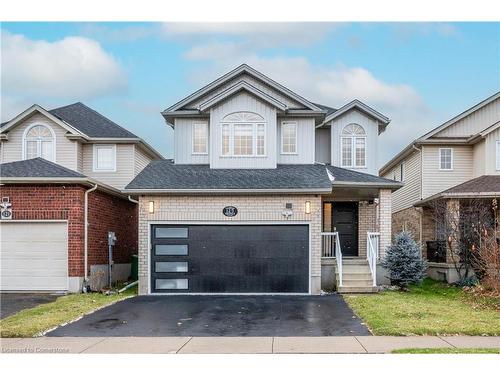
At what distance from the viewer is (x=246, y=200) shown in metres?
Answer: 17.5

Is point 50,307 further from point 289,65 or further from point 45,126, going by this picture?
point 289,65

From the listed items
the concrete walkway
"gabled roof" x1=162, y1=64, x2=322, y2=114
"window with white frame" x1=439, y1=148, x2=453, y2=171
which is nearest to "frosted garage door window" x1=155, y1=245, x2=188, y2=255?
"gabled roof" x1=162, y1=64, x2=322, y2=114

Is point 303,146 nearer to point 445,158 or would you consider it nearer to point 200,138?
point 200,138

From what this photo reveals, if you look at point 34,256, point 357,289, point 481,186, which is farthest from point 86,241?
point 481,186

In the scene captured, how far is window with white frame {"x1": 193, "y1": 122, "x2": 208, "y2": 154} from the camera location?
19.7m

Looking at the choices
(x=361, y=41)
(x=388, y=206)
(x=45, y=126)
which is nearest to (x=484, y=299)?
(x=388, y=206)

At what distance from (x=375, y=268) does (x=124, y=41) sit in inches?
413

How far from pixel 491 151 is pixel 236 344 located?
52.2 ft

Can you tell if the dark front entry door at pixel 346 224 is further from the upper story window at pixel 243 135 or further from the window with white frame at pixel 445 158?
the window with white frame at pixel 445 158

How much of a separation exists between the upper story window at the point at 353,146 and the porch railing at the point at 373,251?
370 cm

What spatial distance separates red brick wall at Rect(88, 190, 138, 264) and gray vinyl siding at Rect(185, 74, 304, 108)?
444cm

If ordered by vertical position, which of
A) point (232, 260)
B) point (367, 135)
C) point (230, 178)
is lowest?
point (232, 260)

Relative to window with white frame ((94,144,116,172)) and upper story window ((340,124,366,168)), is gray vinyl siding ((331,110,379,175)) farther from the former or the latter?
window with white frame ((94,144,116,172))

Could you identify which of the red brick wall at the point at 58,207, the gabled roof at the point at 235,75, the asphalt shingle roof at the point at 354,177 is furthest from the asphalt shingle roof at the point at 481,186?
the red brick wall at the point at 58,207
